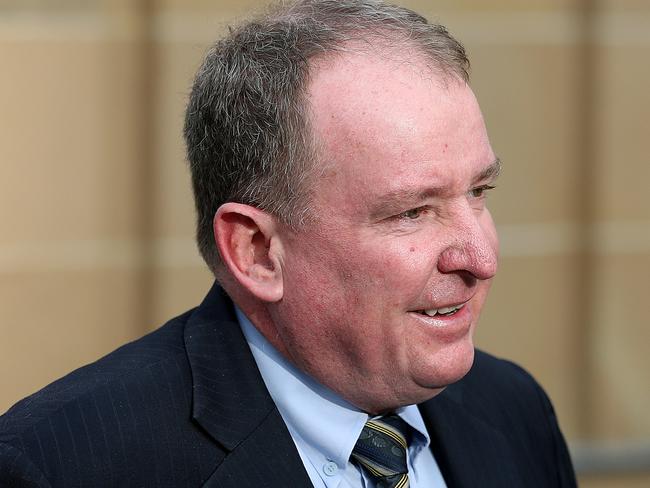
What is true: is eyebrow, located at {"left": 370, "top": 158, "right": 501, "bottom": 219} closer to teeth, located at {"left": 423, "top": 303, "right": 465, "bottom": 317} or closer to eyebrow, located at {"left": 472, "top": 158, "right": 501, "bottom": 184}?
eyebrow, located at {"left": 472, "top": 158, "right": 501, "bottom": 184}

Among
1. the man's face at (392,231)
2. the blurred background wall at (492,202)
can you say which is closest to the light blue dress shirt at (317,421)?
the man's face at (392,231)

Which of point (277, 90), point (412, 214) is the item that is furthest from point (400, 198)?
point (277, 90)

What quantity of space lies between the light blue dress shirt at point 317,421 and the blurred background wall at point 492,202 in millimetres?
2466

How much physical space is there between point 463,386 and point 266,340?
1.96ft

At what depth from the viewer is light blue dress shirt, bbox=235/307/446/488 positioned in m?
2.39

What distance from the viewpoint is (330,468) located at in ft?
7.85

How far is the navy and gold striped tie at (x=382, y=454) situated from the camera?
241 cm

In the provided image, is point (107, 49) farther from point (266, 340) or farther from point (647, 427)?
point (647, 427)

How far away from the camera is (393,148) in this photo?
2229mm

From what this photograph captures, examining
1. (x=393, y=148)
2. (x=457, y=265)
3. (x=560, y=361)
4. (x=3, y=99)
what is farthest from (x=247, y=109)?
(x=560, y=361)

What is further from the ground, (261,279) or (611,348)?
(261,279)

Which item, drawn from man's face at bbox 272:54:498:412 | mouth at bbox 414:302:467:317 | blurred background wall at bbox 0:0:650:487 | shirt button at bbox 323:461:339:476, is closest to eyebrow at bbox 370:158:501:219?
man's face at bbox 272:54:498:412

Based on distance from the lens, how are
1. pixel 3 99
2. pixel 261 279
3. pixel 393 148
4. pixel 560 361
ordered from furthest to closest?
pixel 560 361
pixel 3 99
pixel 261 279
pixel 393 148

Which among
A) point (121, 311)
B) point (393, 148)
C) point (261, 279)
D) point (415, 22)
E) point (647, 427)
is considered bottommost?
point (647, 427)
